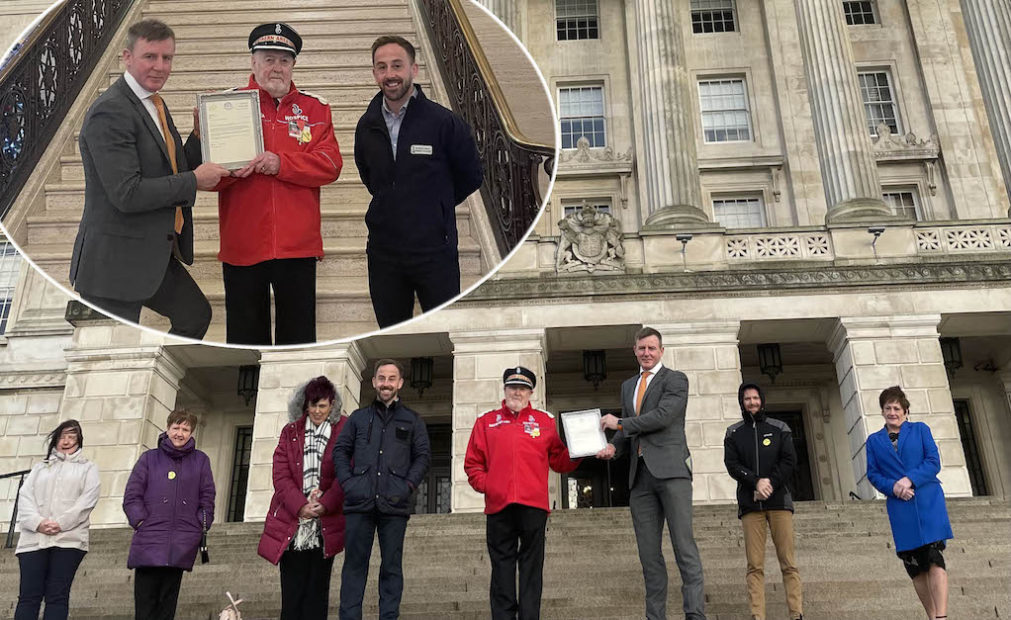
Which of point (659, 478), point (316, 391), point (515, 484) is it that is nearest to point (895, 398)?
point (659, 478)

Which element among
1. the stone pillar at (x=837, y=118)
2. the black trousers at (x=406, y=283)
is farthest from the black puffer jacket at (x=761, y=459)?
the stone pillar at (x=837, y=118)

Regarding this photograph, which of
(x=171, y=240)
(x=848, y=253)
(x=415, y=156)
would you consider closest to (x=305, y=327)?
(x=171, y=240)

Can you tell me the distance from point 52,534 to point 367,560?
2824mm

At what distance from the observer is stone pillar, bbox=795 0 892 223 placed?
23.2 metres

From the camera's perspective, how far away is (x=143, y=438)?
2103 centimetres

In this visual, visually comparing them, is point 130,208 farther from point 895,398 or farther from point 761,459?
point 761,459

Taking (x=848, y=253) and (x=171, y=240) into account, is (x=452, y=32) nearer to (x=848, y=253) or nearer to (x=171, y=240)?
(x=171, y=240)

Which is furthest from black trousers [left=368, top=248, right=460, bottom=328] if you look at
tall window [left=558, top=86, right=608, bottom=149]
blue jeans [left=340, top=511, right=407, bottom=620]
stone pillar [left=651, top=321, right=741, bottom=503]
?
tall window [left=558, top=86, right=608, bottom=149]

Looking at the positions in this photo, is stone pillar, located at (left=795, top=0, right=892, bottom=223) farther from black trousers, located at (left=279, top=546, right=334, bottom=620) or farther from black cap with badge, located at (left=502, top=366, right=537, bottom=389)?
black trousers, located at (left=279, top=546, right=334, bottom=620)

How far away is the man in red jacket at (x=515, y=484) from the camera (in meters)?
6.95

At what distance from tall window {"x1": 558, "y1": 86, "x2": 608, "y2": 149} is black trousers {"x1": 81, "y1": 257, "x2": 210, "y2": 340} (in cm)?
2865

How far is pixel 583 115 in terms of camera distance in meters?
30.9

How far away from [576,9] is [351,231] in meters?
32.4

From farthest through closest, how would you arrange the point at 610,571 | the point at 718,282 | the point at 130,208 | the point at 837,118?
1. the point at 837,118
2. the point at 718,282
3. the point at 610,571
4. the point at 130,208
